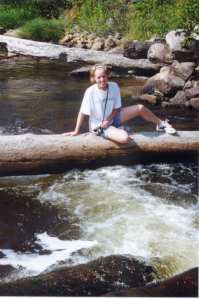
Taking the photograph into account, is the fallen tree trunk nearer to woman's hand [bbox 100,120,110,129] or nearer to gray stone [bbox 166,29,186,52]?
woman's hand [bbox 100,120,110,129]

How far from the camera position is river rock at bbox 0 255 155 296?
10.9 feet

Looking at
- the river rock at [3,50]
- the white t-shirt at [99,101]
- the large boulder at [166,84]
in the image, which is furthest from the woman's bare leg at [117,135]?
the river rock at [3,50]

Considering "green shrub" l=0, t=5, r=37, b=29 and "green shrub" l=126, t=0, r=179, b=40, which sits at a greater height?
"green shrub" l=126, t=0, r=179, b=40

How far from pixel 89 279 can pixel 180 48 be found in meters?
7.95

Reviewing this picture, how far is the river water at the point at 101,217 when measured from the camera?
12.7ft

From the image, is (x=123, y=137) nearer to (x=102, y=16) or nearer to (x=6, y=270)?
(x=6, y=270)

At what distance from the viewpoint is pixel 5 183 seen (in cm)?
524

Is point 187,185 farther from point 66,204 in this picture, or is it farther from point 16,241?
point 16,241

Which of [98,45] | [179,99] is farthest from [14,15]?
[179,99]

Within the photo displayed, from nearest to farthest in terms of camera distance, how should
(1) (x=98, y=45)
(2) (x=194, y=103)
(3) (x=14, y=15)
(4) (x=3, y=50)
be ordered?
(2) (x=194, y=103)
(1) (x=98, y=45)
(4) (x=3, y=50)
(3) (x=14, y=15)

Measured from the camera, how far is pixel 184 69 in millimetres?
9984

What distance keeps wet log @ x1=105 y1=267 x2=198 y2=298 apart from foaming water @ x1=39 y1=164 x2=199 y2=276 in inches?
16.1

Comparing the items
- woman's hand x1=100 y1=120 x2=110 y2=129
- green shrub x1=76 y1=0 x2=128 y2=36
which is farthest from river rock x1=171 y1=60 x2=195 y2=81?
green shrub x1=76 y1=0 x2=128 y2=36

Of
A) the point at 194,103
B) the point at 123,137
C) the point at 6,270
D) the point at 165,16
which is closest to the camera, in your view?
the point at 6,270
